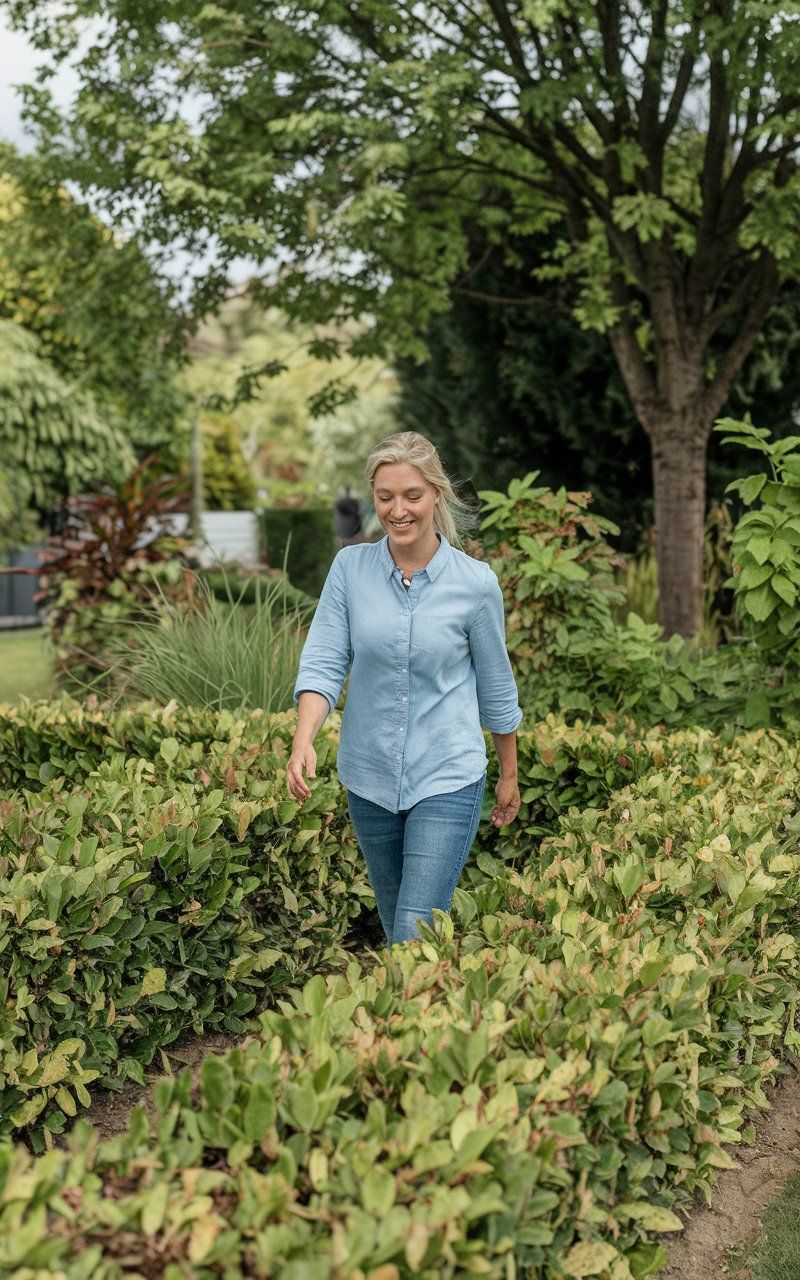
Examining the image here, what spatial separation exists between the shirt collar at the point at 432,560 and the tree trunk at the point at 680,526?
604 centimetres

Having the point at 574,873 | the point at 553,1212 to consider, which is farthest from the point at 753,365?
the point at 553,1212

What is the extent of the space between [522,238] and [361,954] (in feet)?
29.9

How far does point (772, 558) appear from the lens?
185 inches

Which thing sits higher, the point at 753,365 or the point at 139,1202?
the point at 753,365

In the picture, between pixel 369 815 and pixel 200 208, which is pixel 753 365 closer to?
pixel 200 208

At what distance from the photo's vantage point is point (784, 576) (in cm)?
470

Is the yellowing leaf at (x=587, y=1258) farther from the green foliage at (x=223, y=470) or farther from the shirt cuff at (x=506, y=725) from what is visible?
the green foliage at (x=223, y=470)

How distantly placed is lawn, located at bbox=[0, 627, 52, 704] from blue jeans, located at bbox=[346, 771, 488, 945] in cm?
626

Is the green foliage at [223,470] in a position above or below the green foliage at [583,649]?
above

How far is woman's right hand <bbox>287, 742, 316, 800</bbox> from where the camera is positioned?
2.78m

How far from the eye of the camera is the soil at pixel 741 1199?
2684 mm

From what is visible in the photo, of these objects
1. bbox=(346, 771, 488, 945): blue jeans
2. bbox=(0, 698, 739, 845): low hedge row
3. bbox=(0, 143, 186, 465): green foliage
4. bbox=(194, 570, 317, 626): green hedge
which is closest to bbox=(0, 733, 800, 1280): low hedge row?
bbox=(346, 771, 488, 945): blue jeans

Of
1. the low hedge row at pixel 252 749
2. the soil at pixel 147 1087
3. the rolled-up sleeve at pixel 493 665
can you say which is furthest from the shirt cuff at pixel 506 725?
the low hedge row at pixel 252 749

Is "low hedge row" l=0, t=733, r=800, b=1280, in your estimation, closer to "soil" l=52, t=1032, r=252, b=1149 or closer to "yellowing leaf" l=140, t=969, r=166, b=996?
"yellowing leaf" l=140, t=969, r=166, b=996
